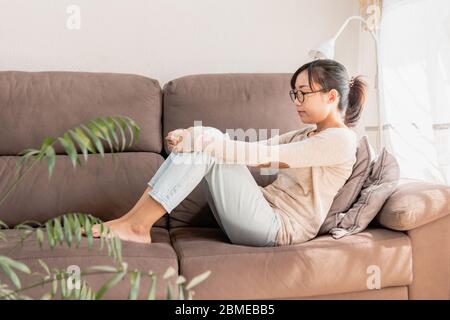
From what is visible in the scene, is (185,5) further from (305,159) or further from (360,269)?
(360,269)

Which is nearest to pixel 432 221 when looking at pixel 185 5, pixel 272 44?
pixel 272 44

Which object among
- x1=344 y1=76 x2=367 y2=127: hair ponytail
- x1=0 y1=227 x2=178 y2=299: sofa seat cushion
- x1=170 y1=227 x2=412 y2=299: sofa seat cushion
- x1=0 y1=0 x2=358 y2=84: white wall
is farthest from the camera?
x1=0 y1=0 x2=358 y2=84: white wall

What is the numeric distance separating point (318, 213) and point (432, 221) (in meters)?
0.37

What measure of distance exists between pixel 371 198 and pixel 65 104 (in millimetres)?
1235

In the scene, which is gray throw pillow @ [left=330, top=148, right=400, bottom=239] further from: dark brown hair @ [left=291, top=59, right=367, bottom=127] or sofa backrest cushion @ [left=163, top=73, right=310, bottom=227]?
sofa backrest cushion @ [left=163, top=73, right=310, bottom=227]

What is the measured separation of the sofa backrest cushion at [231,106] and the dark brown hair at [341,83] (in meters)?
0.34

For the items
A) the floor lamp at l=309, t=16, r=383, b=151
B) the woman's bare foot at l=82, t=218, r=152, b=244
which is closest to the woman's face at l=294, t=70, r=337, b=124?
the floor lamp at l=309, t=16, r=383, b=151

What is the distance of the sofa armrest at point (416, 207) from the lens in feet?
6.31

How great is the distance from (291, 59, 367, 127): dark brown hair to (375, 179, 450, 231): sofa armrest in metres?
0.35

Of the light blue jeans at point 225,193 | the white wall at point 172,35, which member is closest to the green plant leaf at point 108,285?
the light blue jeans at point 225,193

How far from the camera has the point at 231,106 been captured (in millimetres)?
2471

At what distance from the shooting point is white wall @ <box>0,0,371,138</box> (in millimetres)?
2742

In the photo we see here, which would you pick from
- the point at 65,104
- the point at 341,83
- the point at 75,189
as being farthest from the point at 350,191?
the point at 65,104

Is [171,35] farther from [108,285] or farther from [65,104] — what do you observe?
[108,285]
